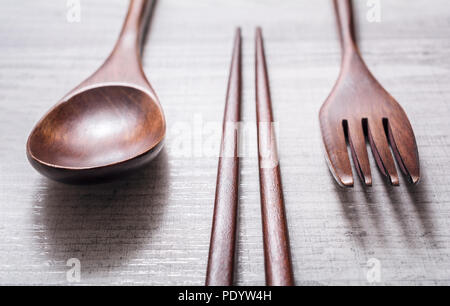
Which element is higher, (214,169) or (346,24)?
(346,24)

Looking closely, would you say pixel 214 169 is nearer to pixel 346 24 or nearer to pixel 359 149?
pixel 359 149

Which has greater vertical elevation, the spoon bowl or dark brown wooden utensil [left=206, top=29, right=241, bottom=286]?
the spoon bowl

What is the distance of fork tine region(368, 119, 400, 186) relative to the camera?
1.47 ft

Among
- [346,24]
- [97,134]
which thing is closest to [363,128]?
[346,24]

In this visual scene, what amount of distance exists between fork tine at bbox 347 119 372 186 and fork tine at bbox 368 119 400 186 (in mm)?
13

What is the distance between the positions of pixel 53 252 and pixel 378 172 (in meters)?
0.45

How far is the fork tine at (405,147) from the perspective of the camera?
1.47ft

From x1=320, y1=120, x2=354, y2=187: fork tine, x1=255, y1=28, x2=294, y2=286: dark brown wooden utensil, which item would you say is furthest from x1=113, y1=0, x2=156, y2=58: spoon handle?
x1=320, y1=120, x2=354, y2=187: fork tine

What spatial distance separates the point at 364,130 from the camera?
512 millimetres

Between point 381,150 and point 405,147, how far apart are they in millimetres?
32

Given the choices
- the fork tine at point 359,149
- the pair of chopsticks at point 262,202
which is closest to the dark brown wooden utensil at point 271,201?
the pair of chopsticks at point 262,202

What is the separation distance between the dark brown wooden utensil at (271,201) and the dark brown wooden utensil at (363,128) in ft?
0.26
